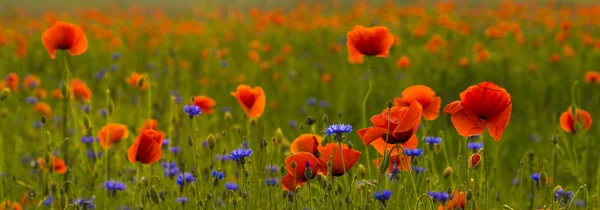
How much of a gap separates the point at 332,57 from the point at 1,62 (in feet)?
9.49

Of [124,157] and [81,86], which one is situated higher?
[81,86]

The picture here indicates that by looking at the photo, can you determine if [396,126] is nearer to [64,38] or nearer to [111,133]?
[111,133]

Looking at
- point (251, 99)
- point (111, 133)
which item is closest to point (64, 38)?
point (111, 133)

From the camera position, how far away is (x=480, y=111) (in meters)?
1.51

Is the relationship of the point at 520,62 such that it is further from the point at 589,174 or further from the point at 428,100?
→ the point at 428,100

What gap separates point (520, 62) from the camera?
17.7 feet

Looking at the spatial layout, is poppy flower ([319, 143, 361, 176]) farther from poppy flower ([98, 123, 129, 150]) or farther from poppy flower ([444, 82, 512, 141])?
poppy flower ([98, 123, 129, 150])

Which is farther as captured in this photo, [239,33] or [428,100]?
[239,33]

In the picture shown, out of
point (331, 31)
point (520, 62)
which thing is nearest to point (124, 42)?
point (331, 31)

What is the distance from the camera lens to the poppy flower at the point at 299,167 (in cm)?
162

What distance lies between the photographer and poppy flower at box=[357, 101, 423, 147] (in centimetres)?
149

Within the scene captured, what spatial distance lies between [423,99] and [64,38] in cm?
129

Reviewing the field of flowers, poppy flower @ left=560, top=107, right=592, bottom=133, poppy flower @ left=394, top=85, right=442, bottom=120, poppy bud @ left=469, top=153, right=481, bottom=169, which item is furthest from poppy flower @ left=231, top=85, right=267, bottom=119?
poppy flower @ left=560, top=107, right=592, bottom=133

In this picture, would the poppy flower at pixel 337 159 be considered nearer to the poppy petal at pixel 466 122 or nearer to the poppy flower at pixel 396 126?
the poppy flower at pixel 396 126
